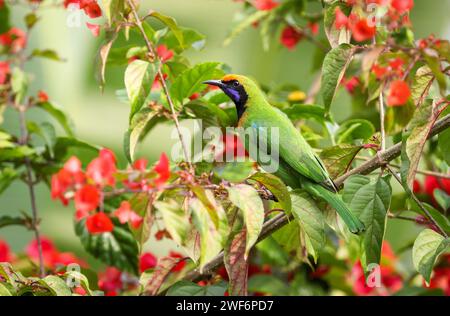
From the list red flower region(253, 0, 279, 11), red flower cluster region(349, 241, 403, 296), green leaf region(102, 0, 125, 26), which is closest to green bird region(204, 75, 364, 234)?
green leaf region(102, 0, 125, 26)

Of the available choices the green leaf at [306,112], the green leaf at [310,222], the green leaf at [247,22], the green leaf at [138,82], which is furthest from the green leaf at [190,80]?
the green leaf at [247,22]

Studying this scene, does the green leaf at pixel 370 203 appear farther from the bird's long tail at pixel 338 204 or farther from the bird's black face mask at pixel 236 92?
the bird's black face mask at pixel 236 92

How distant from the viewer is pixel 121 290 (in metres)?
2.57

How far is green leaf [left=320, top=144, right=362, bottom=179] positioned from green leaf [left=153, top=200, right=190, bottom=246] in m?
0.61

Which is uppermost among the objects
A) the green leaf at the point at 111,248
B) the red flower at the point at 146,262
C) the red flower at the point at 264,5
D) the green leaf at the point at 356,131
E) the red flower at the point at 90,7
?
the red flower at the point at 90,7

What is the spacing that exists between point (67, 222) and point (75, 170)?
235 centimetres

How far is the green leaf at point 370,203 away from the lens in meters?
1.58

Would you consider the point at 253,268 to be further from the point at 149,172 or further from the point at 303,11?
the point at 149,172

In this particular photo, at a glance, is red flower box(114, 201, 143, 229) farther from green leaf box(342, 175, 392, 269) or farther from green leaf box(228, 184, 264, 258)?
green leaf box(342, 175, 392, 269)

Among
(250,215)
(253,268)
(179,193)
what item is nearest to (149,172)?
(179,193)

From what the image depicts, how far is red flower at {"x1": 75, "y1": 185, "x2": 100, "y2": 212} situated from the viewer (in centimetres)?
135

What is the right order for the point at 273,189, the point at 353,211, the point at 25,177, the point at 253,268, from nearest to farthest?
the point at 273,189, the point at 353,211, the point at 25,177, the point at 253,268

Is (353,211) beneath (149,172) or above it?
beneath

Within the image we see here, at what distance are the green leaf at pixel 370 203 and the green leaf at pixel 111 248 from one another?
981 millimetres
